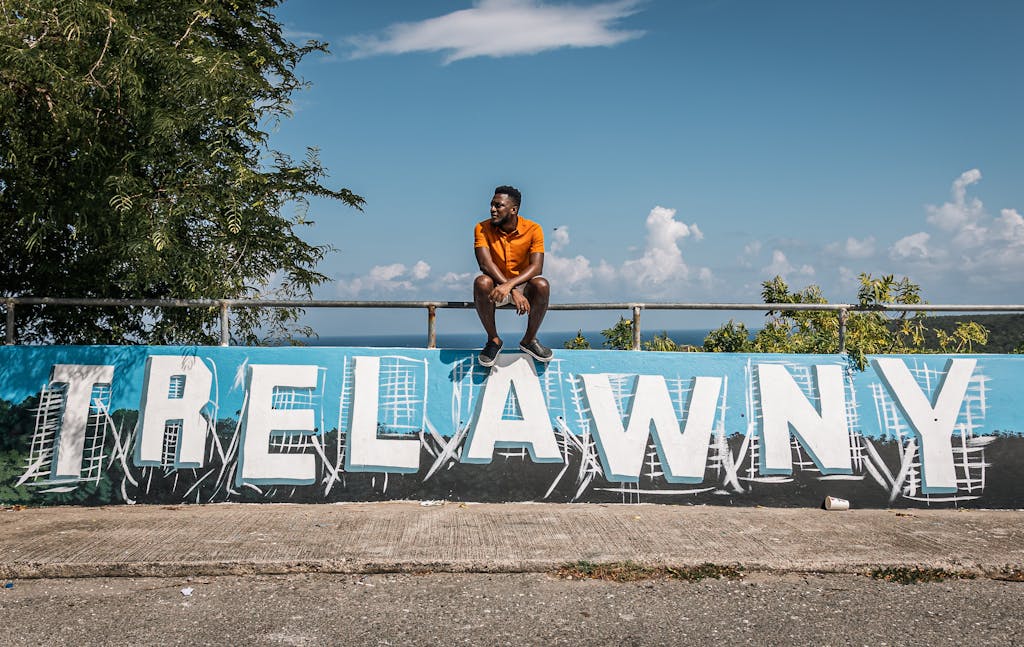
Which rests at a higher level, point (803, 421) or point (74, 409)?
point (803, 421)

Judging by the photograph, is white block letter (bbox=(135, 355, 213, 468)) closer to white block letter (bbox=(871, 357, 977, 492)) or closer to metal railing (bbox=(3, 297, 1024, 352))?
metal railing (bbox=(3, 297, 1024, 352))

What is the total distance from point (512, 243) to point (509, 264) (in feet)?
0.55

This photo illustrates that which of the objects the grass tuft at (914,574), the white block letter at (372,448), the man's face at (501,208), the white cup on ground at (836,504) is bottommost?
the grass tuft at (914,574)

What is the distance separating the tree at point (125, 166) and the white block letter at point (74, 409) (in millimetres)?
859

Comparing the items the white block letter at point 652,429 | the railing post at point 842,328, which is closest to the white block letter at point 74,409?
the white block letter at point 652,429

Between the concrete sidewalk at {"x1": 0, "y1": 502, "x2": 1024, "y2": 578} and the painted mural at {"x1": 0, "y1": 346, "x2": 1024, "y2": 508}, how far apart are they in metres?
0.20

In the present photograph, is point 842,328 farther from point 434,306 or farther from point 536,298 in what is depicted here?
point 434,306

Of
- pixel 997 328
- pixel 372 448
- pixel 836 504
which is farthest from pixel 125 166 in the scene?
pixel 997 328

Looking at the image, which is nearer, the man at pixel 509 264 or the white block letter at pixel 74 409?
the man at pixel 509 264

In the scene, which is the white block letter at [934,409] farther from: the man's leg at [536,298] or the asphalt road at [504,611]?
the man's leg at [536,298]

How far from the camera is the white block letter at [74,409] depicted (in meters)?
6.55

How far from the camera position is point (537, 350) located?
6461 mm

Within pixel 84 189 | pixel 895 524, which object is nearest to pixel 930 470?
pixel 895 524

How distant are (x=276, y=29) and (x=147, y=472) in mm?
6307
